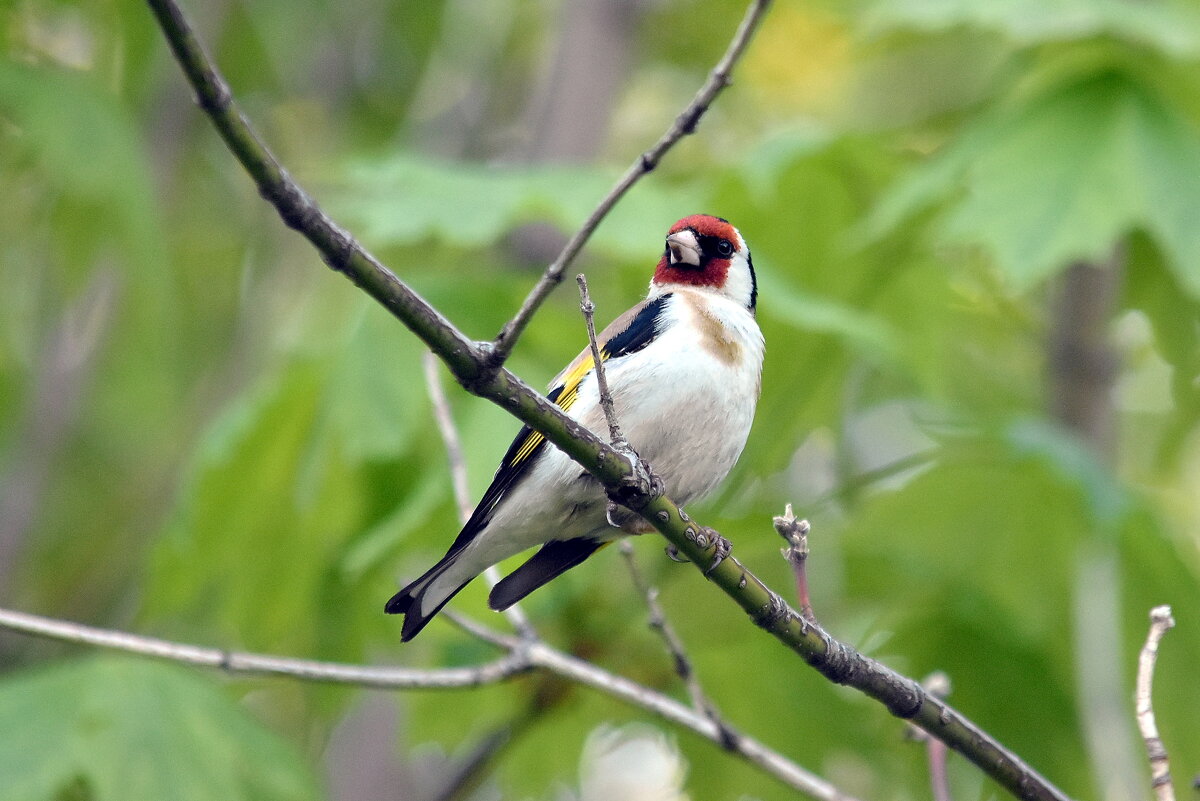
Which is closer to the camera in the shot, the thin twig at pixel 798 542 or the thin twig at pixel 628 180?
the thin twig at pixel 628 180

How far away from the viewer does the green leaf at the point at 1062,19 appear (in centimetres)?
392

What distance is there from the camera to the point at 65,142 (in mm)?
4461

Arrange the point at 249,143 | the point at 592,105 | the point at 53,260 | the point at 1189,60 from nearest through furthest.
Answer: the point at 249,143, the point at 1189,60, the point at 53,260, the point at 592,105

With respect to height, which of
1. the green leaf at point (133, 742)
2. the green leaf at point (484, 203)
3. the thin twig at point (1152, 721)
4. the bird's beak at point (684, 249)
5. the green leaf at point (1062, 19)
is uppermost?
the green leaf at point (1062, 19)

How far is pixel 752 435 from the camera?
4211 millimetres

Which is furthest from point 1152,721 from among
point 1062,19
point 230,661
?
point 1062,19

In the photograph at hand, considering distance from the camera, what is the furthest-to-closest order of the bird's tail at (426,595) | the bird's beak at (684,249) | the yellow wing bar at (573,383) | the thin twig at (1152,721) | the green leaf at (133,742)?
1. the bird's beak at (684,249)
2. the green leaf at (133,742)
3. the yellow wing bar at (573,383)
4. the bird's tail at (426,595)
5. the thin twig at (1152,721)

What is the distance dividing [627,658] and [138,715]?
151 centimetres

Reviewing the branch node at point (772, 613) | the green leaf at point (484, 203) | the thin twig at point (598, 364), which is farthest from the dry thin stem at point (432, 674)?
the green leaf at point (484, 203)

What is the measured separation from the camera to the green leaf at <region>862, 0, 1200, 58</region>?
3.92 m

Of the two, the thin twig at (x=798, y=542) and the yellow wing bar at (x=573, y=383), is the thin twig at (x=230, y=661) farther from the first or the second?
the thin twig at (x=798, y=542)

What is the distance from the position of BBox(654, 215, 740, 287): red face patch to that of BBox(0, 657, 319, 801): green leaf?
1893mm

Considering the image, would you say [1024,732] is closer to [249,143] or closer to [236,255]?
[249,143]

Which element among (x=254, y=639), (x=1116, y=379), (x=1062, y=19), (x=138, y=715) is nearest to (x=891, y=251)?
(x=1062, y=19)
